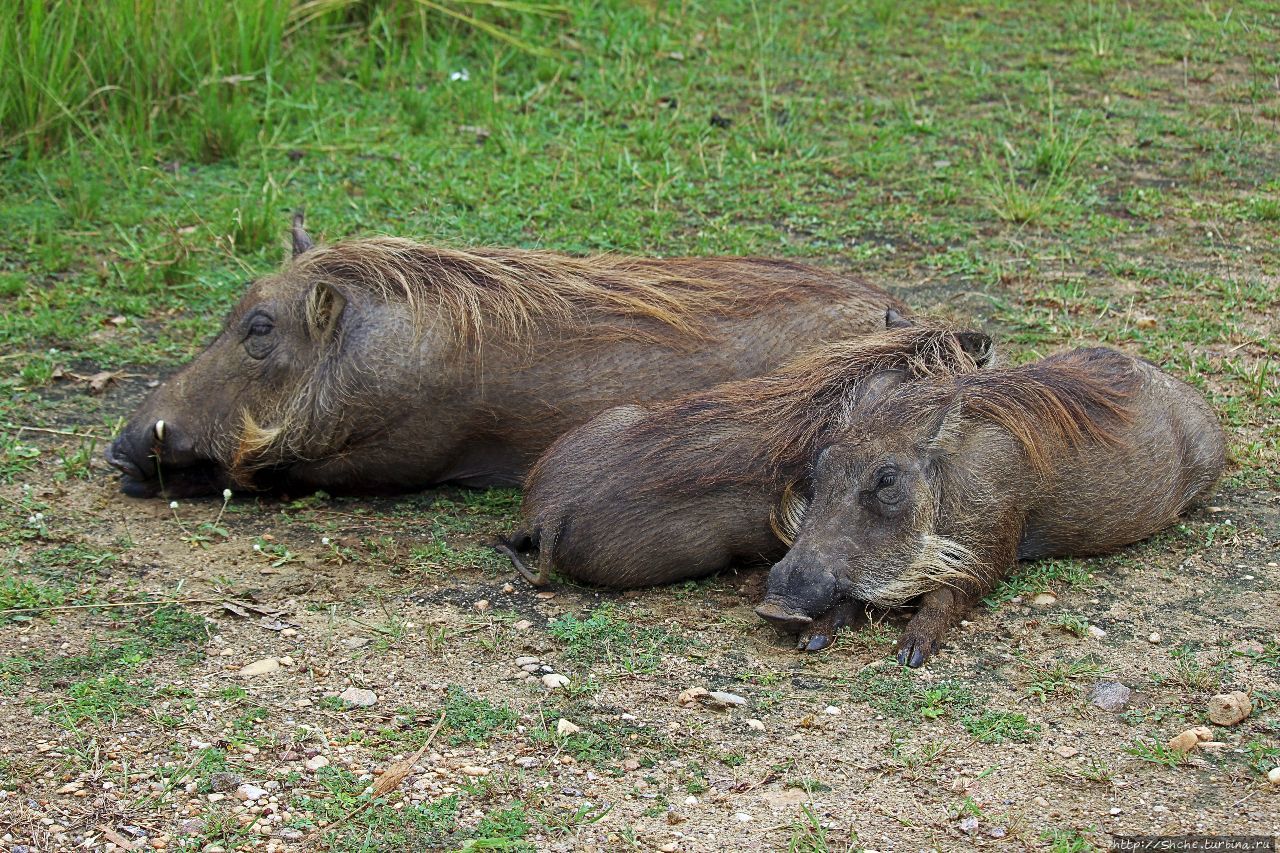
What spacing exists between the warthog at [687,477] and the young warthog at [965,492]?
11 centimetres

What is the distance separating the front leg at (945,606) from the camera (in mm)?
3912

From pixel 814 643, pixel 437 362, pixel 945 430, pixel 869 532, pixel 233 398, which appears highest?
pixel 945 430

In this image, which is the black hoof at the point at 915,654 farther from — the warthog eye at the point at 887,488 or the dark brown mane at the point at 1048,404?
the dark brown mane at the point at 1048,404

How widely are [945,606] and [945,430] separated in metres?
0.50

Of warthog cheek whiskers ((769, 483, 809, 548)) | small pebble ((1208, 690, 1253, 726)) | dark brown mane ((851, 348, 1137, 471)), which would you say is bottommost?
small pebble ((1208, 690, 1253, 726))

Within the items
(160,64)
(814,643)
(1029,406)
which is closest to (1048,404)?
A: (1029,406)

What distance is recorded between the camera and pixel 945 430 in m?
4.21

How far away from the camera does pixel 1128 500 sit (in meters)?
4.36

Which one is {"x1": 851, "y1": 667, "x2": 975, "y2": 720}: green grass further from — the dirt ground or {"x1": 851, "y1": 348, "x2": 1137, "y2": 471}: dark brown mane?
{"x1": 851, "y1": 348, "x2": 1137, "y2": 471}: dark brown mane

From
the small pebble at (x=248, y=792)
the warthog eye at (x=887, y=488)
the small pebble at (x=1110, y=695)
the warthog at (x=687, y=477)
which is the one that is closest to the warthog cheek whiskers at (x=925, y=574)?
the warthog eye at (x=887, y=488)

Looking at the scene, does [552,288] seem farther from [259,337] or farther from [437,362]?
[259,337]

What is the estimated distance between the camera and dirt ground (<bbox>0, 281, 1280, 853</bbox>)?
10.4 feet

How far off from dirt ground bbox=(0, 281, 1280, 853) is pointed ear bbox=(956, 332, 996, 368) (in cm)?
67

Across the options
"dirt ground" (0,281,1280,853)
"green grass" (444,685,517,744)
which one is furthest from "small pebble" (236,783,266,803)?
"green grass" (444,685,517,744)
